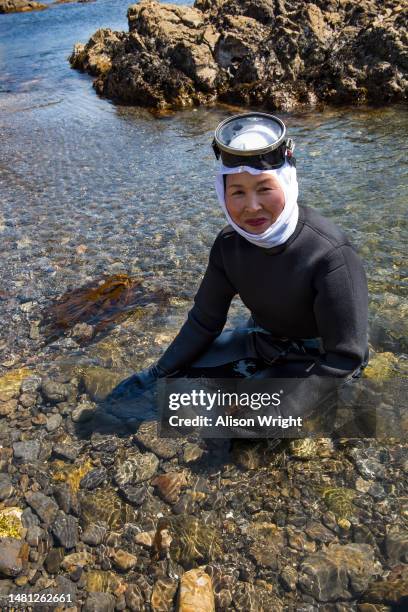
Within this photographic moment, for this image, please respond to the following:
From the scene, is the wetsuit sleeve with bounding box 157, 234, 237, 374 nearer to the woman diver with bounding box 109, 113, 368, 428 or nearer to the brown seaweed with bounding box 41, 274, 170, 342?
the woman diver with bounding box 109, 113, 368, 428

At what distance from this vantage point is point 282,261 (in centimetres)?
342

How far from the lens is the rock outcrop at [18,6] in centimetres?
5644

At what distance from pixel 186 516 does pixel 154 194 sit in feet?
22.1

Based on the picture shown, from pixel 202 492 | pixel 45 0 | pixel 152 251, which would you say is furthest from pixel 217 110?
pixel 45 0

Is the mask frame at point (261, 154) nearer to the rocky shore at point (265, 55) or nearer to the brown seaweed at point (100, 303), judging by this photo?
the brown seaweed at point (100, 303)

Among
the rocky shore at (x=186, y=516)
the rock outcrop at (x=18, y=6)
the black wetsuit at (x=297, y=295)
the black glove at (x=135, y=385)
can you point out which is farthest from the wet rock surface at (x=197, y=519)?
the rock outcrop at (x=18, y=6)

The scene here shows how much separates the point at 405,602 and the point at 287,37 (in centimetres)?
1514

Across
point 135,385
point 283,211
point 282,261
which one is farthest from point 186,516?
point 283,211

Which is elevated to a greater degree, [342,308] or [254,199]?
[254,199]

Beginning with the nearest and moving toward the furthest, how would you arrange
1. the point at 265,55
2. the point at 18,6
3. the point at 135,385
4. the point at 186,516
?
the point at 186,516
the point at 135,385
the point at 265,55
the point at 18,6

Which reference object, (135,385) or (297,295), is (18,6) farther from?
(297,295)

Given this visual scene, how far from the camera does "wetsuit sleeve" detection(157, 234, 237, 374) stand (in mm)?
3916

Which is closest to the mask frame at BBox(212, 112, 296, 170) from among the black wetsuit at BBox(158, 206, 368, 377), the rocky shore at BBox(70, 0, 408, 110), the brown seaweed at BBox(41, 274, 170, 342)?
the black wetsuit at BBox(158, 206, 368, 377)

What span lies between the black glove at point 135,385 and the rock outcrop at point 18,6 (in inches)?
2552
